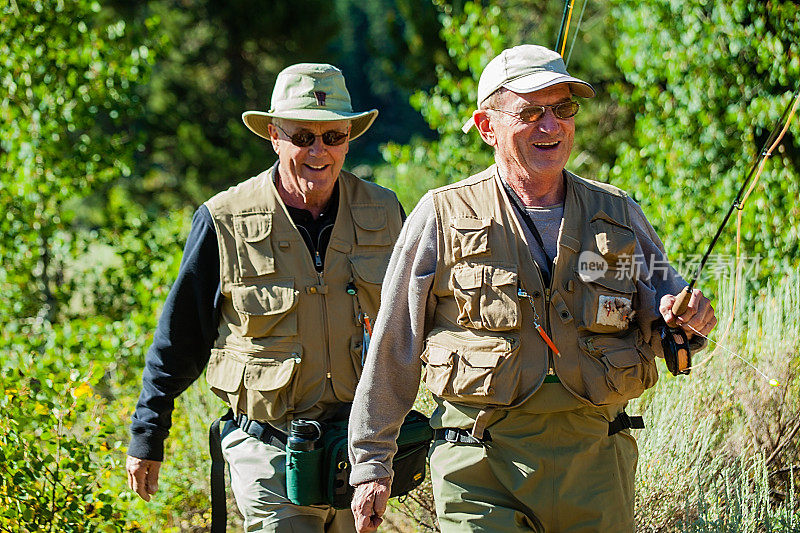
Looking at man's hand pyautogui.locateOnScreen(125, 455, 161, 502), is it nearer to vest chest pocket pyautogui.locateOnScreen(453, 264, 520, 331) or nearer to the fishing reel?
vest chest pocket pyautogui.locateOnScreen(453, 264, 520, 331)

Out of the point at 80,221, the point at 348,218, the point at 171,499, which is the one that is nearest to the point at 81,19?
the point at 171,499

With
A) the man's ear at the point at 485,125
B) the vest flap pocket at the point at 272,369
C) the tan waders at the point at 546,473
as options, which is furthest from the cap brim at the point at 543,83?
the vest flap pocket at the point at 272,369

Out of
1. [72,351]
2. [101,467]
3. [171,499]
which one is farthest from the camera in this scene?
[72,351]

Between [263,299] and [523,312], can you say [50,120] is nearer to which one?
[263,299]

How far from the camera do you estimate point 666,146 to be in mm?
7562

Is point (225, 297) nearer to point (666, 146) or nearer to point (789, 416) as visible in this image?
point (789, 416)

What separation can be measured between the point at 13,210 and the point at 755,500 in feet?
20.0

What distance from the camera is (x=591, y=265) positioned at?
9.54ft

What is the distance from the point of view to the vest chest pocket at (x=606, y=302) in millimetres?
2844

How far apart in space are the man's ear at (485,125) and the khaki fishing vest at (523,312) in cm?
22

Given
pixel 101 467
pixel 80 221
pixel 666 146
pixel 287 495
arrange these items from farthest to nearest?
pixel 80 221
pixel 666 146
pixel 101 467
pixel 287 495

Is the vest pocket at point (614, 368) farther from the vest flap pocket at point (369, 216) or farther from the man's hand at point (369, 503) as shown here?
the vest flap pocket at point (369, 216)

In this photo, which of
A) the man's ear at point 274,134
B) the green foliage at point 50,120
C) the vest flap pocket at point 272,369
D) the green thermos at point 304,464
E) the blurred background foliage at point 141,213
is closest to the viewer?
the green thermos at point 304,464

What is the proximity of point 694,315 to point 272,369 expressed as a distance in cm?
163
